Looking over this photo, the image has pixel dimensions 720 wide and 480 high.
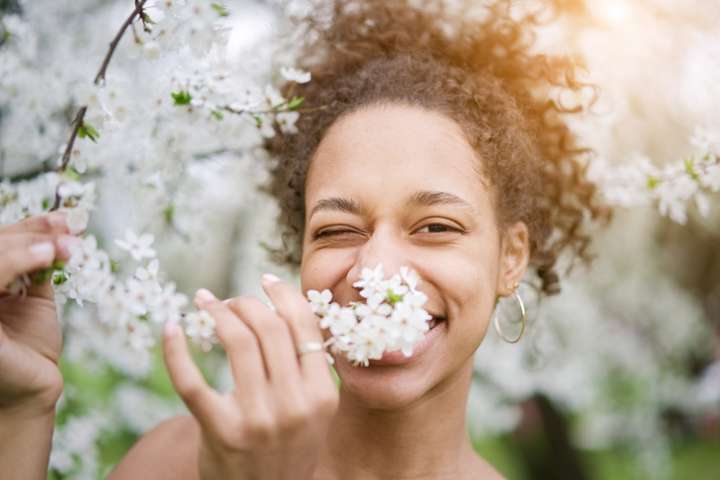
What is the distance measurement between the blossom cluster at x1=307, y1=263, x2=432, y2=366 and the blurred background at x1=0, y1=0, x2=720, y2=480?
63 cm

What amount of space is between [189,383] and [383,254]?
2.02ft

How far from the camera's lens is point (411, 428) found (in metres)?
1.90

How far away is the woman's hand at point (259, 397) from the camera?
1.17 m

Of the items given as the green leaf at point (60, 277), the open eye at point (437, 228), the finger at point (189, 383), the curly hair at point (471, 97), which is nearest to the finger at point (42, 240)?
the green leaf at point (60, 277)

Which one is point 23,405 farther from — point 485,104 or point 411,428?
point 485,104

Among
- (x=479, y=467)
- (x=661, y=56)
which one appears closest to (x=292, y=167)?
Answer: (x=479, y=467)

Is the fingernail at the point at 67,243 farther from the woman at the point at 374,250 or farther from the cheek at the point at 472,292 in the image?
the cheek at the point at 472,292

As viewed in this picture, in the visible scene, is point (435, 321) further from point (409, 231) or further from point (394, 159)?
point (394, 159)

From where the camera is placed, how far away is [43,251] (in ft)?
4.11

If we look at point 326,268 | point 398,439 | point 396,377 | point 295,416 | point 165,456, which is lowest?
point 165,456

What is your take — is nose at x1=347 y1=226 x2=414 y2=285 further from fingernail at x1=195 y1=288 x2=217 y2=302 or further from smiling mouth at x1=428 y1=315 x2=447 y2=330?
fingernail at x1=195 y1=288 x2=217 y2=302

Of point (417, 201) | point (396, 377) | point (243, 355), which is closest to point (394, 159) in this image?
point (417, 201)

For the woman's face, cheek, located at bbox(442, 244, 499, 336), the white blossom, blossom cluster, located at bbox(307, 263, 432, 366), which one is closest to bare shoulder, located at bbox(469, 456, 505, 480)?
the woman's face

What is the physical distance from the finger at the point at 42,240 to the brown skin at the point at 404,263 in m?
0.61
